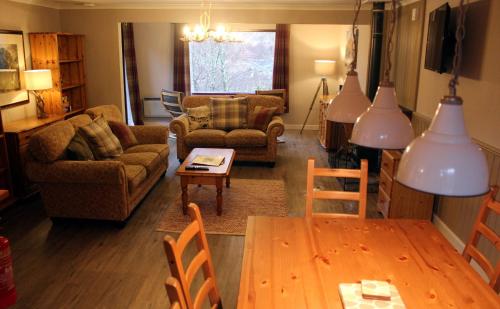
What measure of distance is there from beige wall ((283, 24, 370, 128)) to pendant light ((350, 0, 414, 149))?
21.6 feet

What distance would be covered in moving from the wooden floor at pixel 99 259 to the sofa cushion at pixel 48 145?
2.31ft

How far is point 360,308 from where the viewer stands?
1583mm

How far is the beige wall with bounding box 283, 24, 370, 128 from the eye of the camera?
27.3 ft

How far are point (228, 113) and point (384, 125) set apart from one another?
16.1ft

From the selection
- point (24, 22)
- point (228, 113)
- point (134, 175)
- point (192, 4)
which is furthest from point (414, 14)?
point (24, 22)

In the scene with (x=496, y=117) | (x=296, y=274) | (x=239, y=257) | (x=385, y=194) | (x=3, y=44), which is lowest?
(x=239, y=257)

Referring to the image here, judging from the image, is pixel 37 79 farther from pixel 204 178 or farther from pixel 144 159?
pixel 204 178

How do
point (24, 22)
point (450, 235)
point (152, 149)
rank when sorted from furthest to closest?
point (24, 22), point (152, 149), point (450, 235)

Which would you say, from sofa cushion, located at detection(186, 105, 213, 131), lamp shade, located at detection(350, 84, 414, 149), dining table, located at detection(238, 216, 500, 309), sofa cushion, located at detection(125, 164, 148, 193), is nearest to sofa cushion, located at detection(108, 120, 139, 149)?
sofa cushion, located at detection(125, 164, 148, 193)

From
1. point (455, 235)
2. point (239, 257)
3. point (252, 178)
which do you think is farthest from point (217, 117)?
point (455, 235)

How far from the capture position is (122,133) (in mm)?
5094

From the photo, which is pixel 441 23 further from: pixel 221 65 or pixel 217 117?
pixel 221 65

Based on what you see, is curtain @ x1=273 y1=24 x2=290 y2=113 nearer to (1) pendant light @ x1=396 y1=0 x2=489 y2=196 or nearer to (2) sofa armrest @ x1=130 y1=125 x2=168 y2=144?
(2) sofa armrest @ x1=130 y1=125 x2=168 y2=144

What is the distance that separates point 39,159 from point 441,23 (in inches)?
147
